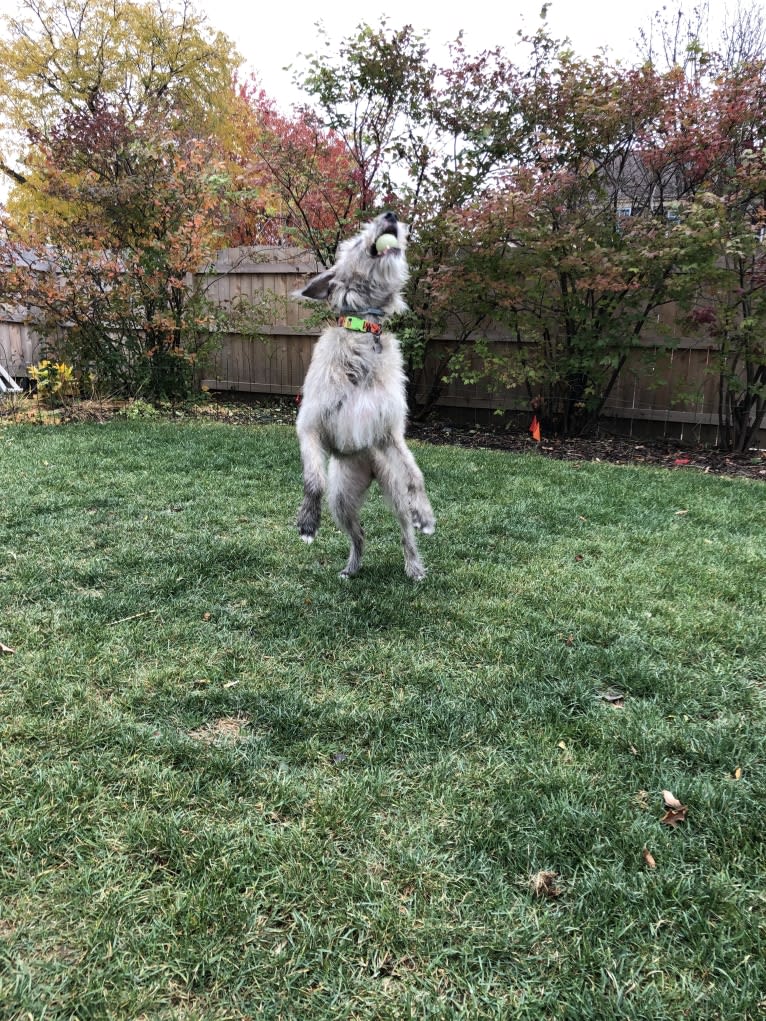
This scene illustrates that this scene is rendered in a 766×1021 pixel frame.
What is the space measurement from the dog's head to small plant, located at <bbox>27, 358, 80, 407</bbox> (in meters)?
6.40

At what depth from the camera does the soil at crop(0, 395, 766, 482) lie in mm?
6750

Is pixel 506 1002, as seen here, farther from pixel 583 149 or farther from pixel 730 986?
pixel 583 149

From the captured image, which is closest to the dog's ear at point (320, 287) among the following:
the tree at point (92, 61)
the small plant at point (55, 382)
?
the small plant at point (55, 382)

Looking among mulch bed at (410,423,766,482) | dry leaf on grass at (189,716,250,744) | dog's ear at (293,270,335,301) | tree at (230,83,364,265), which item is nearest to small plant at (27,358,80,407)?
tree at (230,83,364,265)

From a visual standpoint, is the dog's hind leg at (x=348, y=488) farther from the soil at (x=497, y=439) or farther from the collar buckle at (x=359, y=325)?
the soil at (x=497, y=439)

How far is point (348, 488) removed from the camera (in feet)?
11.0

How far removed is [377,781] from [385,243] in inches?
94.7

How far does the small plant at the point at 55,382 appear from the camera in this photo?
8328mm

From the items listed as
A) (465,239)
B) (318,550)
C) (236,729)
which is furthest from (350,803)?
(465,239)

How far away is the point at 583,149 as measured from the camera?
684cm

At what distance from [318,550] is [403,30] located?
6.44 metres

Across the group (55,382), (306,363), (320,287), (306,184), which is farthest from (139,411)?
(320,287)

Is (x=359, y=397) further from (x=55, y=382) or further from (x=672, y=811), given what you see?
(x=55, y=382)

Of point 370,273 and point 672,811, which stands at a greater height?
point 370,273
